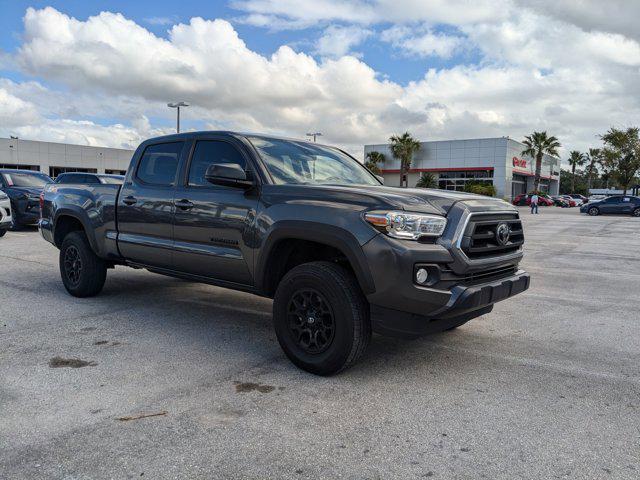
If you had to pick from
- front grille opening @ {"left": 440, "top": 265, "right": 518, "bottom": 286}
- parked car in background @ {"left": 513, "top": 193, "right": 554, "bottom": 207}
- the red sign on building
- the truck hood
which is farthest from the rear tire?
the red sign on building

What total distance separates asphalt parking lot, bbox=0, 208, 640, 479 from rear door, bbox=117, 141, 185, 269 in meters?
0.73

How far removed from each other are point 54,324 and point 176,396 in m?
2.40

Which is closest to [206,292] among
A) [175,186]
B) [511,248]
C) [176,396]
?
[175,186]

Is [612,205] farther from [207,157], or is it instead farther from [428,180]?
[207,157]

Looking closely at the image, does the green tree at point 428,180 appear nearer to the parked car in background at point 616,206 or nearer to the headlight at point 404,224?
the parked car in background at point 616,206

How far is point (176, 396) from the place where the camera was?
138 inches

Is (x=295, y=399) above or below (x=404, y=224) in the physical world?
below

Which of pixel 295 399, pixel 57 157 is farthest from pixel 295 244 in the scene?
pixel 57 157

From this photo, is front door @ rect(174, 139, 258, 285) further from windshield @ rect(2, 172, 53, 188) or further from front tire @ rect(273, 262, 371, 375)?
windshield @ rect(2, 172, 53, 188)

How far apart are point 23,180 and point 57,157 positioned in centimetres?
4563

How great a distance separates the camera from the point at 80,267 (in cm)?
625

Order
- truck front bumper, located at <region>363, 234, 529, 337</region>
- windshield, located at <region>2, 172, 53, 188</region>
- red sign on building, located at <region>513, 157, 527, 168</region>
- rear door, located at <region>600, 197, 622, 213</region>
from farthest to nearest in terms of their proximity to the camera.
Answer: red sign on building, located at <region>513, 157, 527, 168</region> < rear door, located at <region>600, 197, 622, 213</region> < windshield, located at <region>2, 172, 53, 188</region> < truck front bumper, located at <region>363, 234, 529, 337</region>

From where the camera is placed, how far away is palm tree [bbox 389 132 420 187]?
2409 inches

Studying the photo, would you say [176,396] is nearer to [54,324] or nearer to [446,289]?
[446,289]
